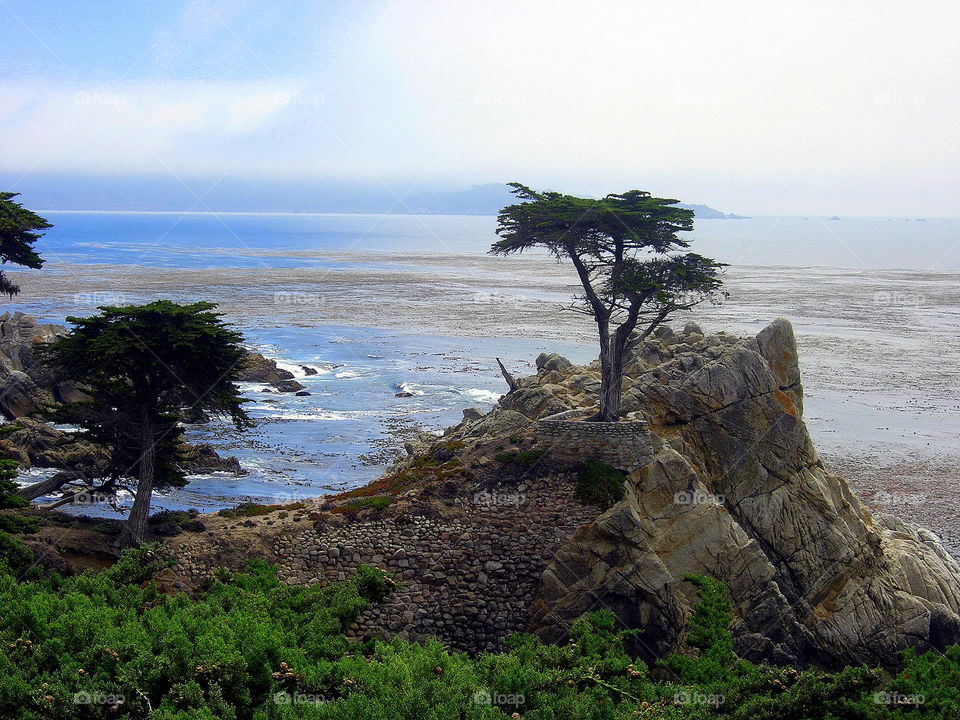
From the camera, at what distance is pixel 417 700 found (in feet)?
45.9

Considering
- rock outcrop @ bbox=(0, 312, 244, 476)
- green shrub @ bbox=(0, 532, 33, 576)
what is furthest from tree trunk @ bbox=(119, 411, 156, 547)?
green shrub @ bbox=(0, 532, 33, 576)

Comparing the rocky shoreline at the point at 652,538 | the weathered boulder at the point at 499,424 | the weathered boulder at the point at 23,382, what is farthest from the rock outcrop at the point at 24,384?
the rocky shoreline at the point at 652,538

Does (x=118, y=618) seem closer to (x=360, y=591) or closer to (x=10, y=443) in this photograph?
(x=360, y=591)

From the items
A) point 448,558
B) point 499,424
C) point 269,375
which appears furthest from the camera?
point 269,375

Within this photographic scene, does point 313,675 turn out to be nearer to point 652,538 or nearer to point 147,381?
point 652,538

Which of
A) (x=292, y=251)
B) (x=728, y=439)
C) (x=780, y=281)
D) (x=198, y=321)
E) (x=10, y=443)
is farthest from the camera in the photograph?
(x=292, y=251)

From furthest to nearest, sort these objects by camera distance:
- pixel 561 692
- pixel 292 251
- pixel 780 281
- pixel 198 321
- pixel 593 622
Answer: pixel 292 251 < pixel 780 281 < pixel 198 321 < pixel 593 622 < pixel 561 692

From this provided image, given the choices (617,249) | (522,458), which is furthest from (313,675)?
(617,249)

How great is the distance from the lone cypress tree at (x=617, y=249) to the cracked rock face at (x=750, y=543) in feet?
6.46

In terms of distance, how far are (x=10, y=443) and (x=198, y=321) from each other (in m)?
19.4

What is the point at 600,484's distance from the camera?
24203mm

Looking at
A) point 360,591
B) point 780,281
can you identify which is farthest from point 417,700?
point 780,281

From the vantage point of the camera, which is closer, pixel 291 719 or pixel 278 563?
pixel 291 719

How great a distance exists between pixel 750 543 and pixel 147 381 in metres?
16.0
